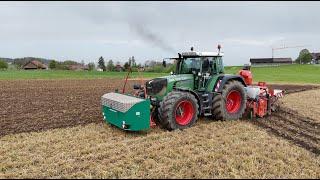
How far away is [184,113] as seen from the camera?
9.98 metres

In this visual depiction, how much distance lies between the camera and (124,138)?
8.94 metres

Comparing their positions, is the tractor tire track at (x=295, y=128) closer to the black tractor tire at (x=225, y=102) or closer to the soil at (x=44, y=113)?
the black tractor tire at (x=225, y=102)

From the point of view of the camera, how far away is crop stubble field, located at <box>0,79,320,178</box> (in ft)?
22.0

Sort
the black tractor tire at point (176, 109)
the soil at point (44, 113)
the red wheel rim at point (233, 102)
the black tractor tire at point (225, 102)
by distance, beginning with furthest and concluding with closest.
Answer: the red wheel rim at point (233, 102)
the black tractor tire at point (225, 102)
the soil at point (44, 113)
the black tractor tire at point (176, 109)

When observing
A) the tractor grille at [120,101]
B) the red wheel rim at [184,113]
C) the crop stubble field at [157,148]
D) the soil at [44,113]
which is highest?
the tractor grille at [120,101]

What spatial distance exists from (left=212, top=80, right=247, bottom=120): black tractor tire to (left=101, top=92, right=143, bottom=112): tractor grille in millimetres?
2606

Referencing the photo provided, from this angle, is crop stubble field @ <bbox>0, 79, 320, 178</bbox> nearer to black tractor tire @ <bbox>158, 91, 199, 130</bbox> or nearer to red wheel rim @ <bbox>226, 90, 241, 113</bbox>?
black tractor tire @ <bbox>158, 91, 199, 130</bbox>

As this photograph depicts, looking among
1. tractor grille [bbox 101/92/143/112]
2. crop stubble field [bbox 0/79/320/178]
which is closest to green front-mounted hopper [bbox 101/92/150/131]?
tractor grille [bbox 101/92/143/112]

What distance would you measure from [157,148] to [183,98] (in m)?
2.03

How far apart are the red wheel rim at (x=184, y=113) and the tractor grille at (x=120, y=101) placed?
1279mm

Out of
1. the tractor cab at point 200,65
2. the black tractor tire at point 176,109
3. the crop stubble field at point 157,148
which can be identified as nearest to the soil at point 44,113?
the crop stubble field at point 157,148

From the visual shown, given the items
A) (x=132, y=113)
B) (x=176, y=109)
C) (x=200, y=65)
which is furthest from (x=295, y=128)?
(x=132, y=113)

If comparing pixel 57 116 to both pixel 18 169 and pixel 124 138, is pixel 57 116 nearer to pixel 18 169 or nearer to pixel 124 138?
pixel 124 138

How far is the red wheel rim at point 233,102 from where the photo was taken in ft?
37.4
